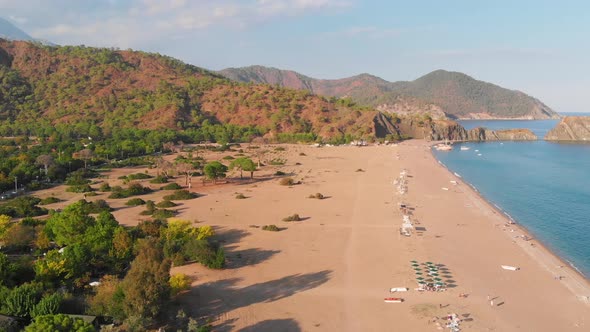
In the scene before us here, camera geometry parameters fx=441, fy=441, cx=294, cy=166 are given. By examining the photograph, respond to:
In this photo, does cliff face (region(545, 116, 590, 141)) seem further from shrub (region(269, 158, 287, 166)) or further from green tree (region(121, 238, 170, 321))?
green tree (region(121, 238, 170, 321))

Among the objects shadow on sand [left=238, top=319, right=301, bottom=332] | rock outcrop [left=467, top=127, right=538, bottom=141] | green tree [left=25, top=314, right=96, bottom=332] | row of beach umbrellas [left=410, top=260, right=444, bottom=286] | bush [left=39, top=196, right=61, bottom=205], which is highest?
rock outcrop [left=467, top=127, right=538, bottom=141]

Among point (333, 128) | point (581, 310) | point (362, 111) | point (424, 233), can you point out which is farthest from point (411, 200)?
point (362, 111)

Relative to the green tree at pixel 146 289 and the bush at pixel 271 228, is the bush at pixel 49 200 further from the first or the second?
the green tree at pixel 146 289

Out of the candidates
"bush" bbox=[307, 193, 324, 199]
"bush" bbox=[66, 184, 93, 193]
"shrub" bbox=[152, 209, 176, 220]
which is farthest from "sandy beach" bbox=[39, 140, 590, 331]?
"bush" bbox=[66, 184, 93, 193]

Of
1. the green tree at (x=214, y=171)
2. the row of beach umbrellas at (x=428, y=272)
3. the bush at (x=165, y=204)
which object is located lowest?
the row of beach umbrellas at (x=428, y=272)

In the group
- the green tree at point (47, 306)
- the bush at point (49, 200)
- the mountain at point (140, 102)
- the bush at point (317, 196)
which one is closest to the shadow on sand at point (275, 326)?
the green tree at point (47, 306)

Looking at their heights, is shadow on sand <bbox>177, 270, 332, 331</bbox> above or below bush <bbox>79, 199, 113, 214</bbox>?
below

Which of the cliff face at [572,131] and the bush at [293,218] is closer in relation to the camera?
the bush at [293,218]
